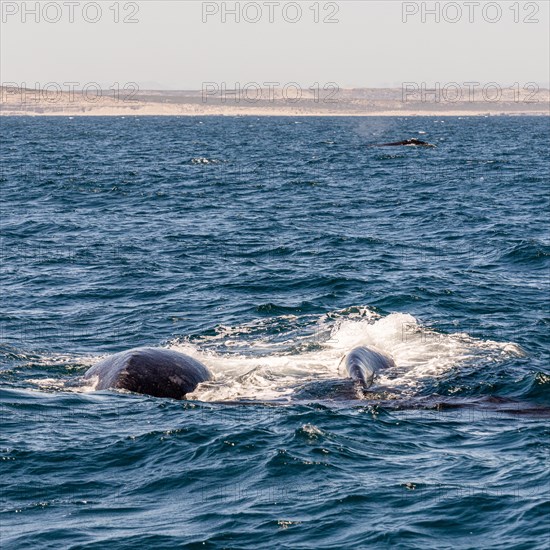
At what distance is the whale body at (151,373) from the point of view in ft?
60.8

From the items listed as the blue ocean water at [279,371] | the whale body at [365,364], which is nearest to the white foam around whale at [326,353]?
the blue ocean water at [279,371]

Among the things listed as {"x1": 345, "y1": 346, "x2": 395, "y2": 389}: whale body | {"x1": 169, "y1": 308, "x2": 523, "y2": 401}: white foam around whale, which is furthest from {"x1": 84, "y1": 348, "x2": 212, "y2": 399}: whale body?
{"x1": 345, "y1": 346, "x2": 395, "y2": 389}: whale body

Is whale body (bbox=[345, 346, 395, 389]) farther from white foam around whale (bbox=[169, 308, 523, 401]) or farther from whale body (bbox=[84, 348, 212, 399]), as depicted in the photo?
whale body (bbox=[84, 348, 212, 399])

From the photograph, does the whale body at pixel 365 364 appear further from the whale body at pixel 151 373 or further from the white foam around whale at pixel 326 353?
the whale body at pixel 151 373

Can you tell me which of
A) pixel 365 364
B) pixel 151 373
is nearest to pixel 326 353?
pixel 365 364

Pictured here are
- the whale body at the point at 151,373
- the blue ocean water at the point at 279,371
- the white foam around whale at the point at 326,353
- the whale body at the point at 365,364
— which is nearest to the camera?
the blue ocean water at the point at 279,371

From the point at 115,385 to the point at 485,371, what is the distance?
24.1 feet

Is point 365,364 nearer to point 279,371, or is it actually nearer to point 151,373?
point 279,371

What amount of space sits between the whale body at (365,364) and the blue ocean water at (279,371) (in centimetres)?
37

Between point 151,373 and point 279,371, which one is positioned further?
point 279,371

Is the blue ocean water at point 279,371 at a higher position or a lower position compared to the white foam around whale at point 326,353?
higher

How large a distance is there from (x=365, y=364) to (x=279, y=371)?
5.92ft

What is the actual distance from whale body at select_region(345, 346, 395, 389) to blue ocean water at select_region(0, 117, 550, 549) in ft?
1.23

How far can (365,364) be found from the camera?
65.6 feet
